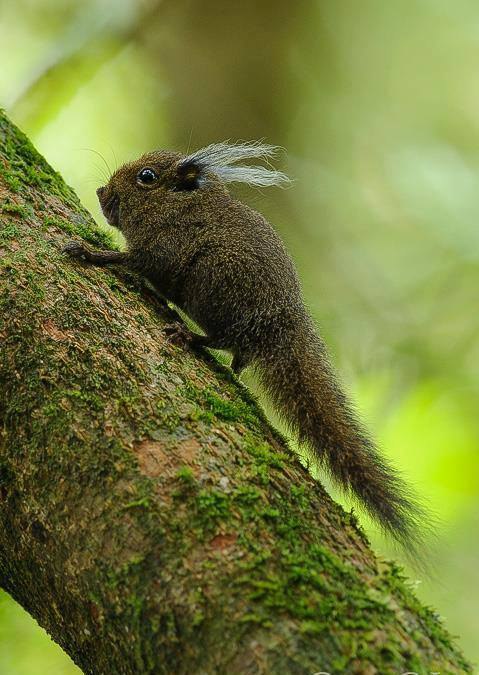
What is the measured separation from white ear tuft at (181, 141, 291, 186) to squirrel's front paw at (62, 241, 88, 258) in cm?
144

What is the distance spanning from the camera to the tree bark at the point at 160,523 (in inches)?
76.9

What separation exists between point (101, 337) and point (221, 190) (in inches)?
79.6

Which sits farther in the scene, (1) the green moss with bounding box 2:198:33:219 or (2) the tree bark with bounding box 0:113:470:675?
(1) the green moss with bounding box 2:198:33:219

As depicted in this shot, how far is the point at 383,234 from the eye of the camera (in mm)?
6445

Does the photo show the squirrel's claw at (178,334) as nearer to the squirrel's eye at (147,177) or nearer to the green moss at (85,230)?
the green moss at (85,230)

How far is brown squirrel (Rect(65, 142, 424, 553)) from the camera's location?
10.1 feet

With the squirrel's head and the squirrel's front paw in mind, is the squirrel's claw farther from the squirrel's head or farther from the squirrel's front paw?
the squirrel's head

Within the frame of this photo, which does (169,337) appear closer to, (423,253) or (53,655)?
(53,655)

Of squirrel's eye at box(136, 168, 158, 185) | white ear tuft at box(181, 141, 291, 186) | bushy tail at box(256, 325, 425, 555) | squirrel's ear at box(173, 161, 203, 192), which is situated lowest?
bushy tail at box(256, 325, 425, 555)

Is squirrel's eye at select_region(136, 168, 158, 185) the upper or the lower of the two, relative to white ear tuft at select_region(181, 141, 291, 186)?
lower

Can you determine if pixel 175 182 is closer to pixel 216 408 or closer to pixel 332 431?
pixel 332 431

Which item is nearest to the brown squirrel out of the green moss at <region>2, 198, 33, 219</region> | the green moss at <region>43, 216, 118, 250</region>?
the green moss at <region>43, 216, 118, 250</region>

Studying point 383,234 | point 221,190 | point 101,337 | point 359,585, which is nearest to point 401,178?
point 383,234

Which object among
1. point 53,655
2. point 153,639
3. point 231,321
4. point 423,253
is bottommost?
point 53,655
